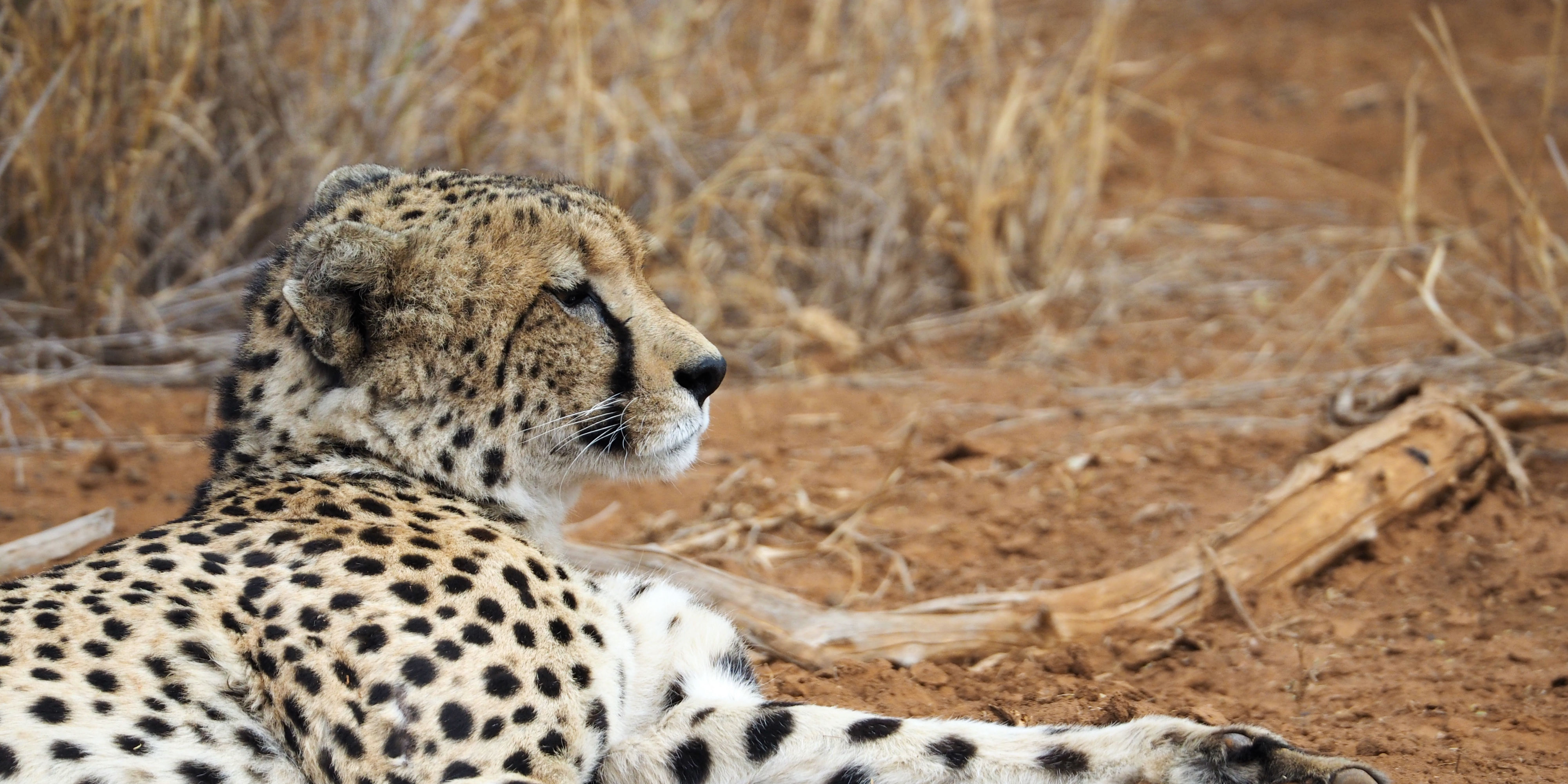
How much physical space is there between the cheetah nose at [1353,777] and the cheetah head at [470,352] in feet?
3.61

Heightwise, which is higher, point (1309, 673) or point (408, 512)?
point (408, 512)

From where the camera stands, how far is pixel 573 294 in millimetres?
2270

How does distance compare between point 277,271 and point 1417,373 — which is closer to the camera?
point 277,271

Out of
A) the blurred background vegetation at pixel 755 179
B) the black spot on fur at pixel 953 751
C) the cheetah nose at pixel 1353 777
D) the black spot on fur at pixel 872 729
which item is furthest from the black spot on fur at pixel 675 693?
the blurred background vegetation at pixel 755 179

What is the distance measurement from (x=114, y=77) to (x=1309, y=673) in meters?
3.55

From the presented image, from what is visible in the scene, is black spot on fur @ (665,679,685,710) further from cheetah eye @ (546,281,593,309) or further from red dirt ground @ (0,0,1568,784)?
cheetah eye @ (546,281,593,309)

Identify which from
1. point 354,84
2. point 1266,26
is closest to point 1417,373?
point 354,84

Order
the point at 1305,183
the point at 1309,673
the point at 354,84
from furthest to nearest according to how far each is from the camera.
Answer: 1. the point at 1305,183
2. the point at 354,84
3. the point at 1309,673

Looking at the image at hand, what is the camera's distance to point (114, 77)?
12.8 feet

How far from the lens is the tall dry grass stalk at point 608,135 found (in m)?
3.85

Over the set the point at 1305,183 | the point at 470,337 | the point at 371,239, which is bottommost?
the point at 1305,183

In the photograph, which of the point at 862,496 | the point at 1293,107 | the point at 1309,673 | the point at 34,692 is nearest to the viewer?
the point at 34,692

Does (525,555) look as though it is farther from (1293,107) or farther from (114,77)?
(1293,107)

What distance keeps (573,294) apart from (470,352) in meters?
0.21
